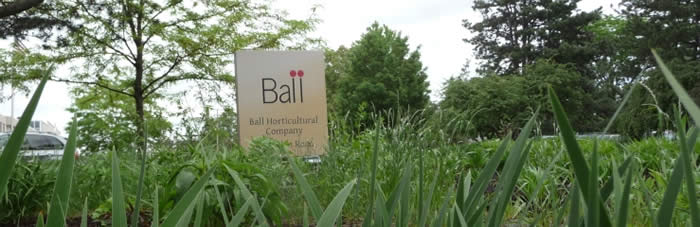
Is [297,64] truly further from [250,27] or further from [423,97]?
[423,97]

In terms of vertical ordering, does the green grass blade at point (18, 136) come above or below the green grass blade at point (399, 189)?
above

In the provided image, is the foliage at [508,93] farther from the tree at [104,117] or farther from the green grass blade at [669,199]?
the green grass blade at [669,199]

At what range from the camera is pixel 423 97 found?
3006 cm

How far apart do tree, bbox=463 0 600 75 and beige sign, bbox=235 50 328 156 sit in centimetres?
2643

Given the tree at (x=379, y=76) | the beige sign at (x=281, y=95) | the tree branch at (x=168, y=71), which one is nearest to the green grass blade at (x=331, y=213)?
the beige sign at (x=281, y=95)

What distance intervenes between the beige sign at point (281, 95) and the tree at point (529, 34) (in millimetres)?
26428

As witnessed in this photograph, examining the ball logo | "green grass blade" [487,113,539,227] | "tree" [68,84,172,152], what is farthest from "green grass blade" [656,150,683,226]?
"tree" [68,84,172,152]

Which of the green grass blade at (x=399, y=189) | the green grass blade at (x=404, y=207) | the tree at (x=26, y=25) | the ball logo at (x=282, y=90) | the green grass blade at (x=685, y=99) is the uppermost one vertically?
the tree at (x=26, y=25)

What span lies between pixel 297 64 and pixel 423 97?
19920 millimetres

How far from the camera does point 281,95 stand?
35.0ft

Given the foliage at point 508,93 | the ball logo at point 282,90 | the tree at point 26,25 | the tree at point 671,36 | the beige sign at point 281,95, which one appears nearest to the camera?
the tree at point 26,25

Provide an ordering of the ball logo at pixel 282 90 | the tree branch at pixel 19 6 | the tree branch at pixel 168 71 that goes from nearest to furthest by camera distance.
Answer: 1. the tree branch at pixel 19 6
2. the ball logo at pixel 282 90
3. the tree branch at pixel 168 71

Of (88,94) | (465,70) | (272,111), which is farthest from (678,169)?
(465,70)

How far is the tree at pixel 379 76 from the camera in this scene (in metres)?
29.2
